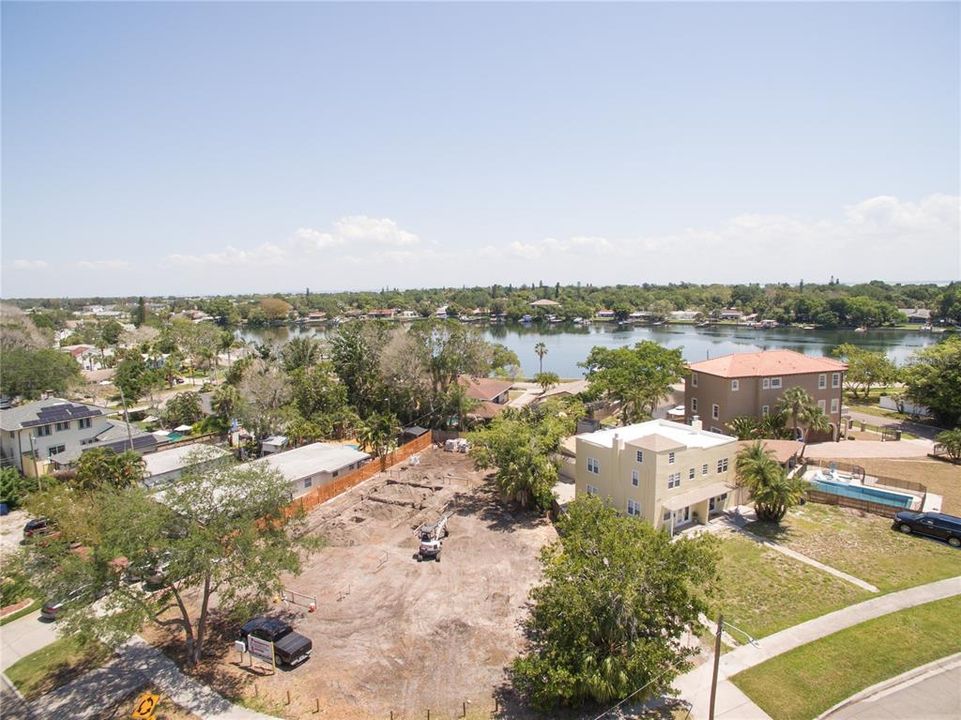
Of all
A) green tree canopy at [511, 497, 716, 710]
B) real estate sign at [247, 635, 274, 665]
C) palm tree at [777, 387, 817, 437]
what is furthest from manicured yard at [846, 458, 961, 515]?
real estate sign at [247, 635, 274, 665]

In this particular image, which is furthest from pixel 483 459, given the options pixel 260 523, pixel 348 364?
pixel 348 364

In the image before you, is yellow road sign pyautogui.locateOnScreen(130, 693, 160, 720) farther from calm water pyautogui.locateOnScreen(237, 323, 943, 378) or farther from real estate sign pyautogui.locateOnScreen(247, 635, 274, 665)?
calm water pyautogui.locateOnScreen(237, 323, 943, 378)

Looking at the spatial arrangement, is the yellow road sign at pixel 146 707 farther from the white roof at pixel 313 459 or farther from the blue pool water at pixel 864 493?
the blue pool water at pixel 864 493

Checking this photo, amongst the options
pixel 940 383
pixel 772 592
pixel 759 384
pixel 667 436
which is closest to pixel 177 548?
pixel 772 592

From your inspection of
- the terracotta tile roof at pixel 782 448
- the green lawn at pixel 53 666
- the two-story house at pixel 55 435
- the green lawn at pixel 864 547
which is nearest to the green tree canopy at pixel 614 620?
the green lawn at pixel 864 547

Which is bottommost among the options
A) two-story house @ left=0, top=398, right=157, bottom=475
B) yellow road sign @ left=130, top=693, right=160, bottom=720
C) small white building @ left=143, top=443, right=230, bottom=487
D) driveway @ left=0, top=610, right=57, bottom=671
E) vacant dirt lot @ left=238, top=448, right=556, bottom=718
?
driveway @ left=0, top=610, right=57, bottom=671

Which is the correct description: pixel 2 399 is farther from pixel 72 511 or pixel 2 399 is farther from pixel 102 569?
pixel 102 569

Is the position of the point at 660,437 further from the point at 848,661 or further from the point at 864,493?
the point at 864,493
